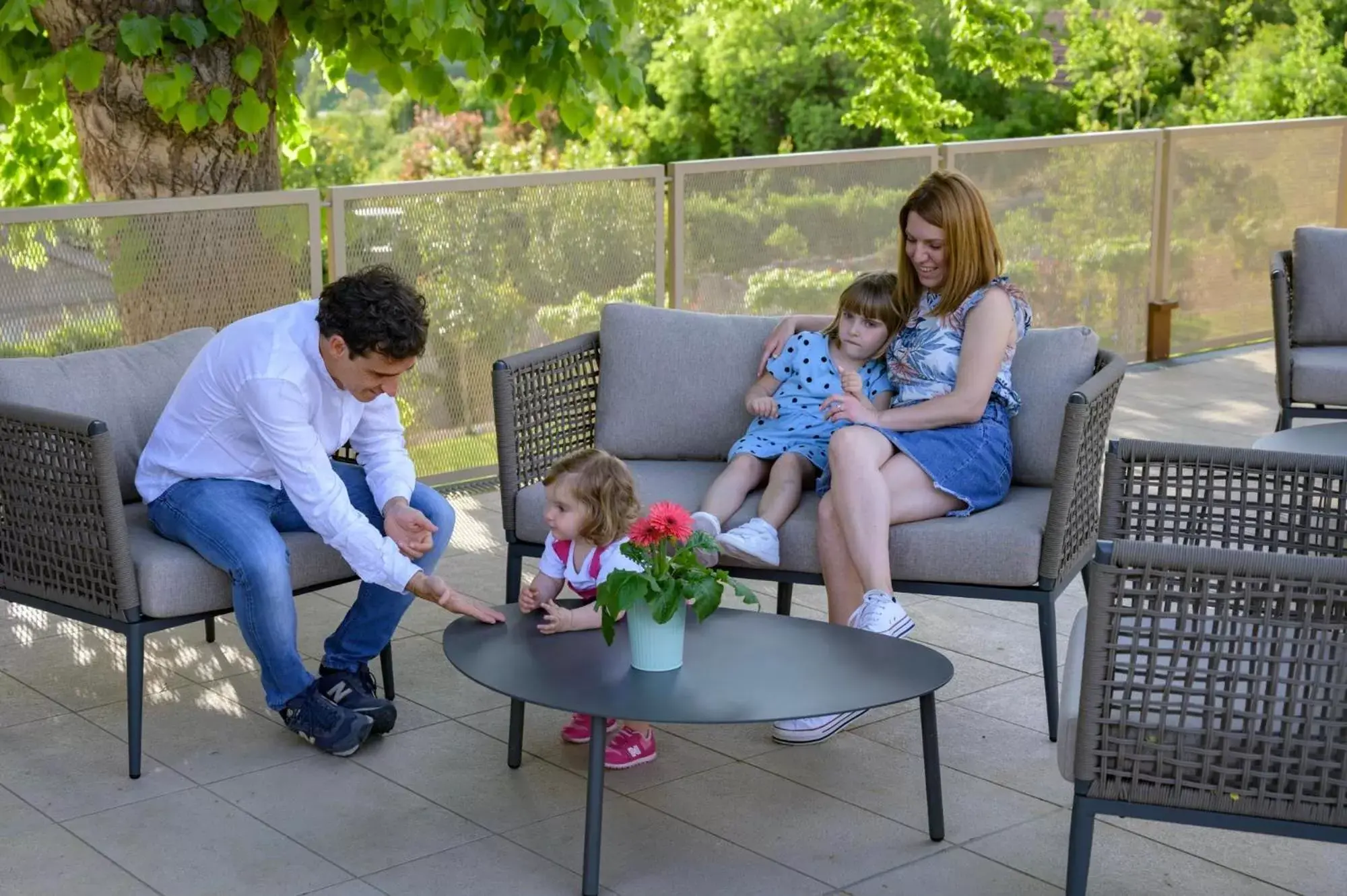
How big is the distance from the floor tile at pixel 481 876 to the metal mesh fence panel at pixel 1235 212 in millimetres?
6222

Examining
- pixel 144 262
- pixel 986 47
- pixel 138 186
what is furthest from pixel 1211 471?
pixel 986 47

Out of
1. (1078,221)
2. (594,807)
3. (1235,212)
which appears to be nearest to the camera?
(594,807)

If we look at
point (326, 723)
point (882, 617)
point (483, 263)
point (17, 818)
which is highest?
point (483, 263)

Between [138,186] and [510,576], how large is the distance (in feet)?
7.81

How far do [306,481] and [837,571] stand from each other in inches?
45.5

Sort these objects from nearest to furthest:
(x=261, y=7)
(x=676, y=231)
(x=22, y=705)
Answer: (x=22, y=705), (x=261, y=7), (x=676, y=231)

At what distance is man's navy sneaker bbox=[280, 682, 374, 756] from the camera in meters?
3.38

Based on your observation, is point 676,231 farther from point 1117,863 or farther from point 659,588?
point 1117,863

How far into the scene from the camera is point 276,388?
3.31 m

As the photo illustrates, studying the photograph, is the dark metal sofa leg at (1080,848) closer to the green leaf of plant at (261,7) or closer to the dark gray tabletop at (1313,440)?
the dark gray tabletop at (1313,440)

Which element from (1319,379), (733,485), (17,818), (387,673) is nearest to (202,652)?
(387,673)

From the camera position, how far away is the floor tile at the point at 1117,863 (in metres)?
2.81

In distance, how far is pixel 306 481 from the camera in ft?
10.9

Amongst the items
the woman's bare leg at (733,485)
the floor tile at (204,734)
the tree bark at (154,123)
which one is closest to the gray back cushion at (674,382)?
the woman's bare leg at (733,485)
